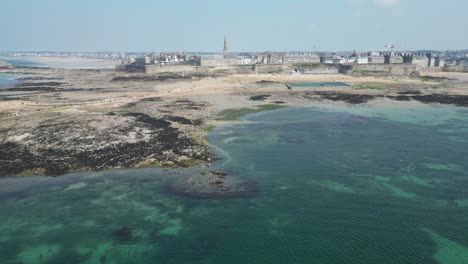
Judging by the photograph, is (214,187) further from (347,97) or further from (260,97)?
(347,97)

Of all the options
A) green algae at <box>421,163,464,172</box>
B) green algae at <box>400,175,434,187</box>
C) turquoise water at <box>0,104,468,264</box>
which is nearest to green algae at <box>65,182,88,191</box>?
turquoise water at <box>0,104,468,264</box>

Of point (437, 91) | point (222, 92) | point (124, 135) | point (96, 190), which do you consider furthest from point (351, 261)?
point (437, 91)

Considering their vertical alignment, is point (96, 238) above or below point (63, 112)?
below

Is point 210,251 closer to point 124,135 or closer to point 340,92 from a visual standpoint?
point 124,135

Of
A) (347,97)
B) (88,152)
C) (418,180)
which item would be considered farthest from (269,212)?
(347,97)

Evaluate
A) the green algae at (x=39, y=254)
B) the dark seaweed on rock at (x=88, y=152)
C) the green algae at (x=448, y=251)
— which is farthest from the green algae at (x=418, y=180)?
the green algae at (x=39, y=254)
